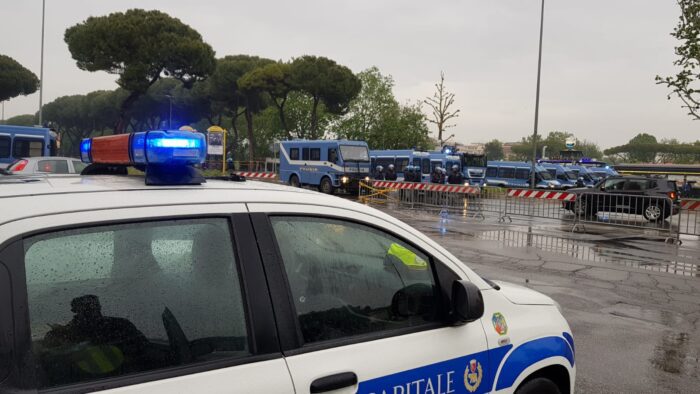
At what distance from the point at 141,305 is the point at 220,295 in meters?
0.25

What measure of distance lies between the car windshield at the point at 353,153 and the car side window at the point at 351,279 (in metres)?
25.3

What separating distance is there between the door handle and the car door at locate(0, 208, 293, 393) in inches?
4.0

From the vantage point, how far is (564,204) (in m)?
20.4

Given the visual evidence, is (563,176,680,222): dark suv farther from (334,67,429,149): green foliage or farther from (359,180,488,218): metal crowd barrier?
(334,67,429,149): green foliage

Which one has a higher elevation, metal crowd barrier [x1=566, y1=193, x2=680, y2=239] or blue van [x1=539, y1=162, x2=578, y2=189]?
blue van [x1=539, y1=162, x2=578, y2=189]

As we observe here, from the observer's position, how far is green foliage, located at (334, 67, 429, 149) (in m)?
53.1

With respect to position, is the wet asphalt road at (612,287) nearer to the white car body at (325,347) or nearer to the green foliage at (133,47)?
the white car body at (325,347)

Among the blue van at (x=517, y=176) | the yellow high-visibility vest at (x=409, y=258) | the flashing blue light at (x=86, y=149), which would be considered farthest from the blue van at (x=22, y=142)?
the blue van at (x=517, y=176)

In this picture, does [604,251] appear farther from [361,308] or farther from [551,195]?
[361,308]

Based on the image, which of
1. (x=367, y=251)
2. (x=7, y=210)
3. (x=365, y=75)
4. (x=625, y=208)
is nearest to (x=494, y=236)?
(x=625, y=208)

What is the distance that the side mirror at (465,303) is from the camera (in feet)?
7.84

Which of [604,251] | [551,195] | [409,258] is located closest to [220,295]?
[409,258]

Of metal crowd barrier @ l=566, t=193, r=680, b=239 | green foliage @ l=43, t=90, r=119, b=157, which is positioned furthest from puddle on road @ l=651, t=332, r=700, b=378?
green foliage @ l=43, t=90, r=119, b=157

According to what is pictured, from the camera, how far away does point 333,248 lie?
2352 millimetres
